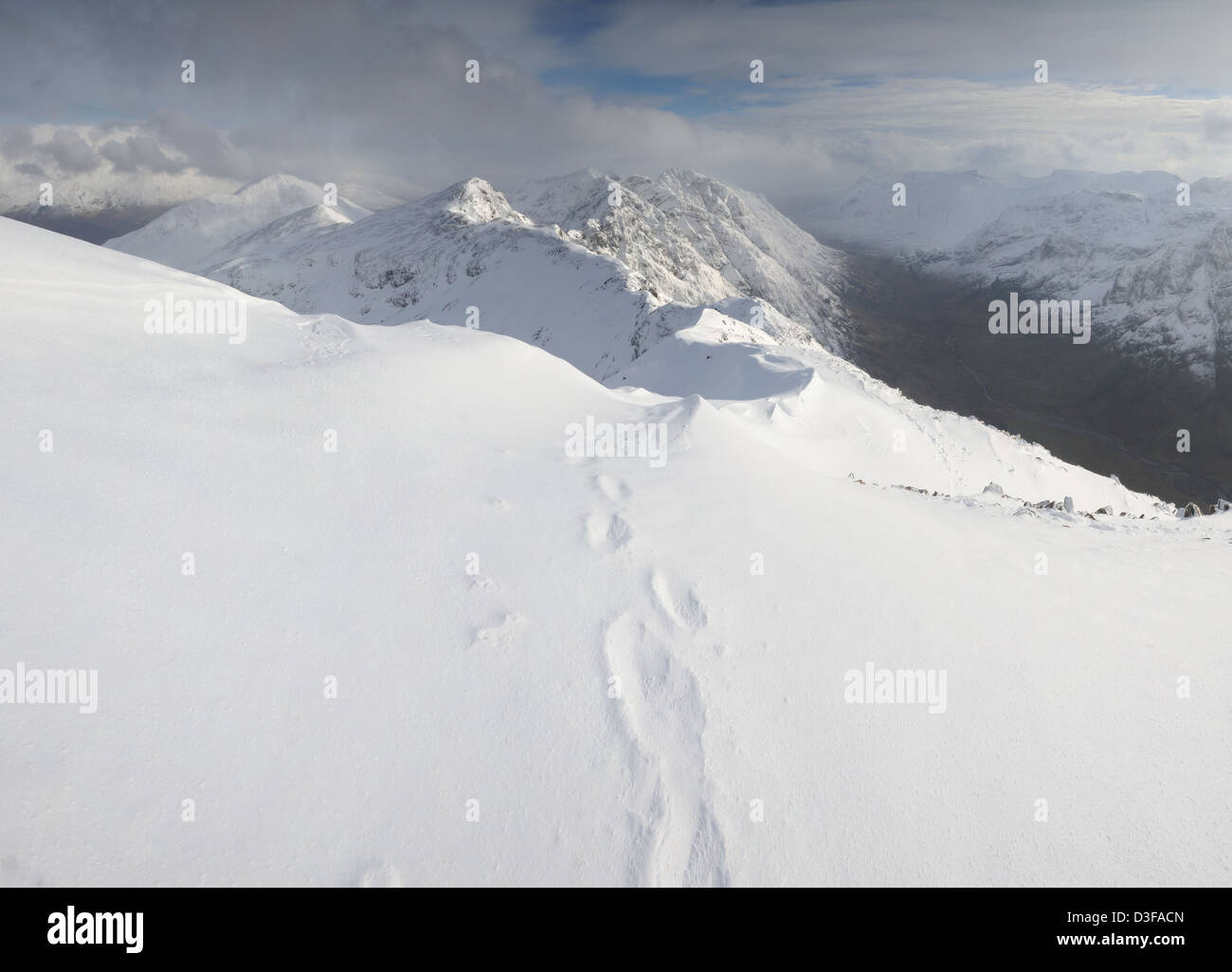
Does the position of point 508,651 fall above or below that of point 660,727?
above

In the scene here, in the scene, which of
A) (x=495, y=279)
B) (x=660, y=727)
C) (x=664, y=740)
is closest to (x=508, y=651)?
(x=660, y=727)

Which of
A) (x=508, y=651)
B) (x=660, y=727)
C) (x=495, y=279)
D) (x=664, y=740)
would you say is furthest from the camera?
(x=495, y=279)

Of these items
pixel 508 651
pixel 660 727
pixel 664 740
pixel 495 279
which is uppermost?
pixel 495 279

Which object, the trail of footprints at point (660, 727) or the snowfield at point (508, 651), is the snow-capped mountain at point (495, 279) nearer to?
the snowfield at point (508, 651)

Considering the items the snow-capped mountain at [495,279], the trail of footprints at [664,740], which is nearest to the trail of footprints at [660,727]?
the trail of footprints at [664,740]

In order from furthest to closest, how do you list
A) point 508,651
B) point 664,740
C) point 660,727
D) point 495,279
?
point 495,279 < point 508,651 < point 660,727 < point 664,740

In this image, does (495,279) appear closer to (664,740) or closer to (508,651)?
(508,651)

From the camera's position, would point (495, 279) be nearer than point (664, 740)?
No

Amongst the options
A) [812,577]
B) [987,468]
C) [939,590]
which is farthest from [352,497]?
[987,468]
